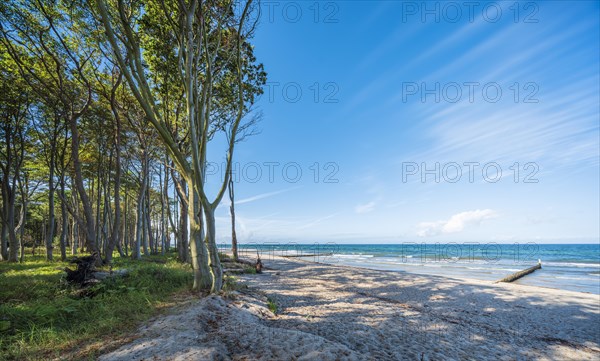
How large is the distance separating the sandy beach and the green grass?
0.91 m

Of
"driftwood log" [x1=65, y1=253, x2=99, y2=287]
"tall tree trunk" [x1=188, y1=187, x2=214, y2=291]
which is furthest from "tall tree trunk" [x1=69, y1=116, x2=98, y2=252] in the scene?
"tall tree trunk" [x1=188, y1=187, x2=214, y2=291]

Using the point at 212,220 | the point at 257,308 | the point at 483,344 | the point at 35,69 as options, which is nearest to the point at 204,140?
the point at 212,220

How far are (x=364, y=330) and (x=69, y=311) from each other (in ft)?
21.9

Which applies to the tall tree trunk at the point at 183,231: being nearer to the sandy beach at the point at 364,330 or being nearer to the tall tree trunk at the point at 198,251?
the tall tree trunk at the point at 198,251

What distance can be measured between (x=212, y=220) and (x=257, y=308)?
2.81m

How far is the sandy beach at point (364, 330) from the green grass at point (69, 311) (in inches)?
35.6

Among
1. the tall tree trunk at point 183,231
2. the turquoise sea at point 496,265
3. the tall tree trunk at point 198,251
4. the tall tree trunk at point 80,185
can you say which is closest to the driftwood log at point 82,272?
the tall tree trunk at point 198,251

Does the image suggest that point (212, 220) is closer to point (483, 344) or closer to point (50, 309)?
point (50, 309)

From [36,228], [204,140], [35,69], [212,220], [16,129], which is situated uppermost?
[35,69]

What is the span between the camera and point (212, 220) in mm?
7656

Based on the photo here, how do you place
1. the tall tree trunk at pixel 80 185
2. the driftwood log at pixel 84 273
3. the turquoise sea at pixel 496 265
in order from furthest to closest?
1. the turquoise sea at pixel 496 265
2. the tall tree trunk at pixel 80 185
3. the driftwood log at pixel 84 273

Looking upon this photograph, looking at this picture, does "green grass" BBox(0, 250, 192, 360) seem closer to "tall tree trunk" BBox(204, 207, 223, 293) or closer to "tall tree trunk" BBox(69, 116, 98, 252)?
"tall tree trunk" BBox(204, 207, 223, 293)

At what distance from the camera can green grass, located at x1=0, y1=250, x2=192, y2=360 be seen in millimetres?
4348

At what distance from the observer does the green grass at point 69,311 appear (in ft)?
14.3
